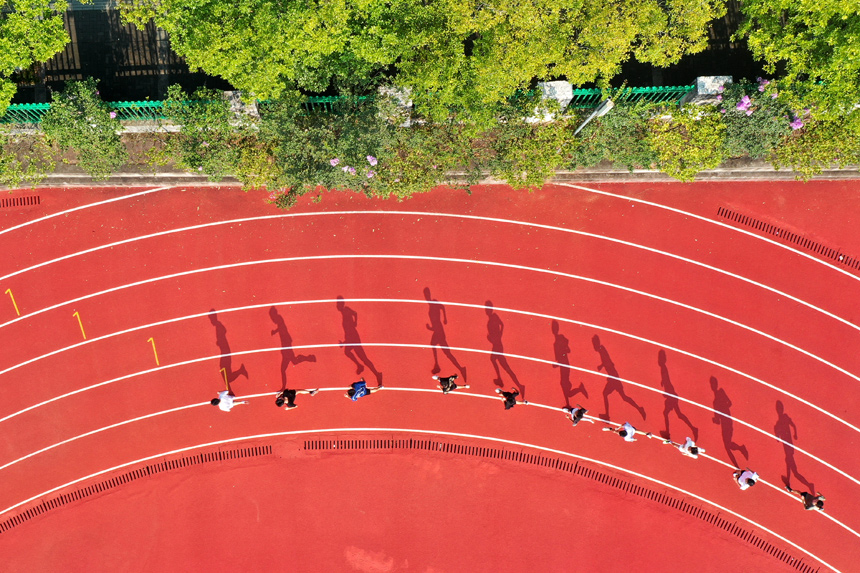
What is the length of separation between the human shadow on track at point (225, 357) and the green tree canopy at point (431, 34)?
6.72 metres

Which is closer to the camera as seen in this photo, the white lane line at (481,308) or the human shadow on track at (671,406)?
the white lane line at (481,308)

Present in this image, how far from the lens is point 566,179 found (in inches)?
520

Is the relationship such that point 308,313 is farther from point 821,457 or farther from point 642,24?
point 821,457

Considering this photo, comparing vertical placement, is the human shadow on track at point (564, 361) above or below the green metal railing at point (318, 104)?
below

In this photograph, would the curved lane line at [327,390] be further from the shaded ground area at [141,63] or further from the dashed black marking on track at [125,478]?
the shaded ground area at [141,63]

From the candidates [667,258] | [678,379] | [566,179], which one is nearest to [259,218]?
[566,179]

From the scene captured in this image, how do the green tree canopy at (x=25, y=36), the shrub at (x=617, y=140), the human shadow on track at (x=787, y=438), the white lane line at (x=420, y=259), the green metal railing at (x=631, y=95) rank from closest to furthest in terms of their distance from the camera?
the green tree canopy at (x=25, y=36) → the green metal railing at (x=631, y=95) → the shrub at (x=617, y=140) → the white lane line at (x=420, y=259) → the human shadow on track at (x=787, y=438)

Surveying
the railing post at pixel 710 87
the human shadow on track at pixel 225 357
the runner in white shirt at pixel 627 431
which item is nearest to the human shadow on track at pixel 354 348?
the human shadow on track at pixel 225 357

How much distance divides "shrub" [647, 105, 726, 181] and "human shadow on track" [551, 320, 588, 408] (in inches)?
201

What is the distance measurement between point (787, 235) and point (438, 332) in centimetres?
1014

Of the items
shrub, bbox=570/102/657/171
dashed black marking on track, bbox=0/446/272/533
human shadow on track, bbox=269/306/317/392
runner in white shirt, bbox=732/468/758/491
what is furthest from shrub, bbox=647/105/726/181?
dashed black marking on track, bbox=0/446/272/533

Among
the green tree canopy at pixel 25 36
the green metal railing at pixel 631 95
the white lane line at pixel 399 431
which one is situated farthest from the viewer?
the white lane line at pixel 399 431

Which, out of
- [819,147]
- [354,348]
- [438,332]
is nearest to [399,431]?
[354,348]

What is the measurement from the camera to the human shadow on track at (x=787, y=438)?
537 inches
